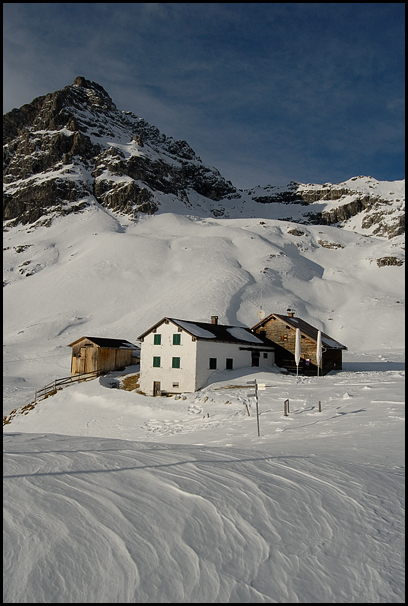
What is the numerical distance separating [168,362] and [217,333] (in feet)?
18.2

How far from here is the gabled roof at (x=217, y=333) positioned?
111ft

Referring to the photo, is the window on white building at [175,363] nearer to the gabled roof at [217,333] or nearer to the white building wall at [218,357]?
the white building wall at [218,357]

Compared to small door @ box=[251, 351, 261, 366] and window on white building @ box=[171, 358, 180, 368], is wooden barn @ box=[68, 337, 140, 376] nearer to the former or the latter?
window on white building @ box=[171, 358, 180, 368]

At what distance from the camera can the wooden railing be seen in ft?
113

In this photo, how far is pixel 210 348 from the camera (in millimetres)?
34156

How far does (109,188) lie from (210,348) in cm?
12102

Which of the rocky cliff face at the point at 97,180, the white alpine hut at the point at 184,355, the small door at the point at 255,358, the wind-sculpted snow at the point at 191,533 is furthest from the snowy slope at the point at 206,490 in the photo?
the rocky cliff face at the point at 97,180

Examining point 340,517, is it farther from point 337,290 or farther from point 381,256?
point 381,256

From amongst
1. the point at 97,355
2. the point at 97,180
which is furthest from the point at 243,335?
the point at 97,180

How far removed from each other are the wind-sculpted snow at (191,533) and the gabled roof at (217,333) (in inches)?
1026

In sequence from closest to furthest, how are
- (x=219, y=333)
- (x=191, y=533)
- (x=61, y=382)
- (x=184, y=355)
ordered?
(x=191, y=533) → (x=184, y=355) → (x=219, y=333) → (x=61, y=382)

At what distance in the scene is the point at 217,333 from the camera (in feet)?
120

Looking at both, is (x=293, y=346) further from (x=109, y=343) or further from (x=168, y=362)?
(x=109, y=343)

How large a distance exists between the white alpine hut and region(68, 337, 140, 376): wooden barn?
723 cm
